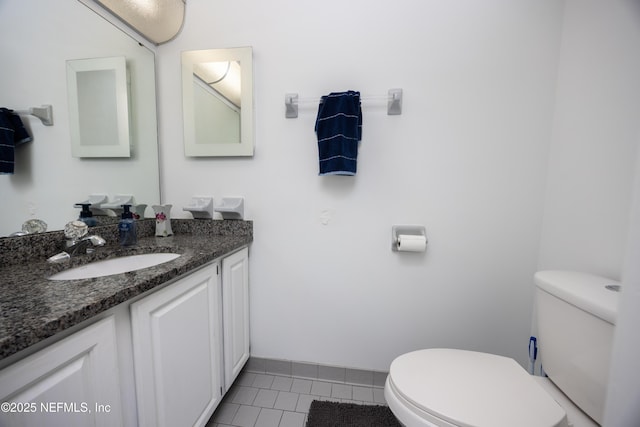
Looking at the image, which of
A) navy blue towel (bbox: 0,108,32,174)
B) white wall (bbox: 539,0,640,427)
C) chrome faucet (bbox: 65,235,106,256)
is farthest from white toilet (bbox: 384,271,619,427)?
navy blue towel (bbox: 0,108,32,174)

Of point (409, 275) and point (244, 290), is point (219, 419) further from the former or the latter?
point (409, 275)

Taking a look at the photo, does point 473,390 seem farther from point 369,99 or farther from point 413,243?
point 369,99

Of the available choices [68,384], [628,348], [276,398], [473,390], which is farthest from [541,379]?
[68,384]

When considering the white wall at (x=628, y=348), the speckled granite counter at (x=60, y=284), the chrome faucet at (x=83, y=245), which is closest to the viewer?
the white wall at (x=628, y=348)

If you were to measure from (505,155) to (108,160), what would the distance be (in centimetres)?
206

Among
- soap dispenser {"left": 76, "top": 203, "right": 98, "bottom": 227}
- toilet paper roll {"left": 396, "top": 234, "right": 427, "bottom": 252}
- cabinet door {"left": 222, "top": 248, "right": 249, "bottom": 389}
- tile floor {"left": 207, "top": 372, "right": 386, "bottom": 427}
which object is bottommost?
tile floor {"left": 207, "top": 372, "right": 386, "bottom": 427}

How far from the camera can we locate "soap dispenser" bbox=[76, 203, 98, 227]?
109cm

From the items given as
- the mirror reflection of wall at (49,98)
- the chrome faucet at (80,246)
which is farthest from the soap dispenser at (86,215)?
the chrome faucet at (80,246)

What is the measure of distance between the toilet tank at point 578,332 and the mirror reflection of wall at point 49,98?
6.44 feet

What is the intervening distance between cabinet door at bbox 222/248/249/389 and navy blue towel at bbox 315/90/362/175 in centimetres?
69

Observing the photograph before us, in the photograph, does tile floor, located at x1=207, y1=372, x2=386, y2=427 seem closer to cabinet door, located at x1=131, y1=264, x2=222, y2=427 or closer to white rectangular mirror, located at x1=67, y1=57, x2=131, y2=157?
cabinet door, located at x1=131, y1=264, x2=222, y2=427

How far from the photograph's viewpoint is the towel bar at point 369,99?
49.8 inches

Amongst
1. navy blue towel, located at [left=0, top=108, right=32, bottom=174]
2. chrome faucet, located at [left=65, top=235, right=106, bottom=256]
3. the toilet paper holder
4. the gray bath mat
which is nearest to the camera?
navy blue towel, located at [left=0, top=108, right=32, bottom=174]

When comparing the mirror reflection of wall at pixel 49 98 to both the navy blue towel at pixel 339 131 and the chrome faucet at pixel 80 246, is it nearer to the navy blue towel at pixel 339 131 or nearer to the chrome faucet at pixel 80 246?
the chrome faucet at pixel 80 246
